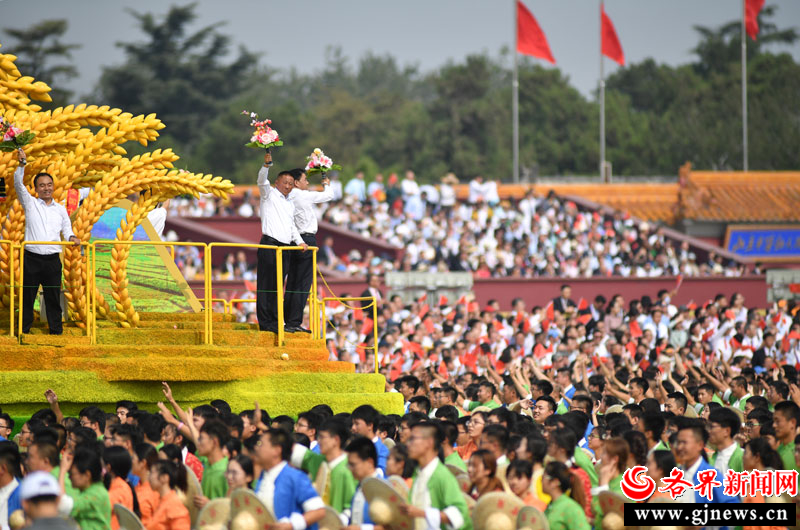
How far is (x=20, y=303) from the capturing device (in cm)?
1248

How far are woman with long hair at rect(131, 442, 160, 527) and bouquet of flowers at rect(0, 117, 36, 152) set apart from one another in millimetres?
4533

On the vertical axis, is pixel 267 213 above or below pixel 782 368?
above

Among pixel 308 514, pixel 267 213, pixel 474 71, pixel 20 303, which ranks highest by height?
pixel 474 71

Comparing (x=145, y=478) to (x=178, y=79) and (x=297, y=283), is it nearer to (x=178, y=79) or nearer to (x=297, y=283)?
(x=297, y=283)

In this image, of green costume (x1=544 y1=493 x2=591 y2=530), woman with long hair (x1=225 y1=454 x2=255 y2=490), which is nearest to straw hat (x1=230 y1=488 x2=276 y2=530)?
woman with long hair (x1=225 y1=454 x2=255 y2=490)

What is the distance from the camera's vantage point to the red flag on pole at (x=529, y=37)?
3972cm

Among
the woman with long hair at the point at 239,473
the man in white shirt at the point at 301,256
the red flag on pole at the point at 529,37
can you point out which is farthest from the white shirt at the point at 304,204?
the red flag on pole at the point at 529,37

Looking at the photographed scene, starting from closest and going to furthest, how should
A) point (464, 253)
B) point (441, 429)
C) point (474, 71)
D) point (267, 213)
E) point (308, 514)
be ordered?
1. point (308, 514)
2. point (441, 429)
3. point (267, 213)
4. point (464, 253)
5. point (474, 71)

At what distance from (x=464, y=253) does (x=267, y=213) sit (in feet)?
51.4

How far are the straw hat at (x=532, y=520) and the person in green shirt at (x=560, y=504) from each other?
0.88ft

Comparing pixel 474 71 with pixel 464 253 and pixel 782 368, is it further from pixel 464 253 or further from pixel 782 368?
pixel 782 368

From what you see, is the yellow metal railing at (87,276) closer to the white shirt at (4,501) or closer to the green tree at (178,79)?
the white shirt at (4,501)

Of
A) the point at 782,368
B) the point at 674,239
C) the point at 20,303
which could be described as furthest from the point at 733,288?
the point at 20,303

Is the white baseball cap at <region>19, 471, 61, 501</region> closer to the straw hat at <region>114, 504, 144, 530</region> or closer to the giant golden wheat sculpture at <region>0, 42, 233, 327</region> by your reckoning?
the straw hat at <region>114, 504, 144, 530</region>
